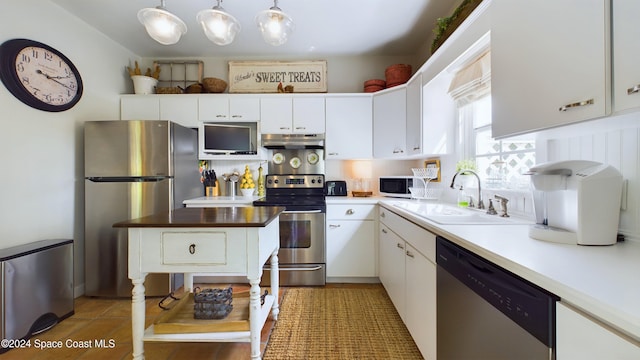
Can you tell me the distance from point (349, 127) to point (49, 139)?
2803 millimetres

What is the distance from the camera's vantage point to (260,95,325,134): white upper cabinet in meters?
2.92

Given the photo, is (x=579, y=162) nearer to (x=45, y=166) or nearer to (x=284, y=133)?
(x=284, y=133)

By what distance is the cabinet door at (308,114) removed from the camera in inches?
115

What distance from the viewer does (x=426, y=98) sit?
2289mm

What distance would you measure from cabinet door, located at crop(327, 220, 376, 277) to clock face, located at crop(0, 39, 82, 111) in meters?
2.71

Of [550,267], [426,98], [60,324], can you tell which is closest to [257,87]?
[426,98]

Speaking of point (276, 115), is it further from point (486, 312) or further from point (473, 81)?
point (486, 312)

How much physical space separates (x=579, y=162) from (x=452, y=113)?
1.48 meters

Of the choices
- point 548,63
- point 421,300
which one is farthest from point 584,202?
point 421,300

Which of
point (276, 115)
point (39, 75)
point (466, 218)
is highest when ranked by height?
point (39, 75)

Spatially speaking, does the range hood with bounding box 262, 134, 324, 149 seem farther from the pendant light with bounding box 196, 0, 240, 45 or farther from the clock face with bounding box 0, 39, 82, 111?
the clock face with bounding box 0, 39, 82, 111

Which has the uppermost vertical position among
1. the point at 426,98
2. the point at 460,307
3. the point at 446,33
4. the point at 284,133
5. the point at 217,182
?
the point at 446,33

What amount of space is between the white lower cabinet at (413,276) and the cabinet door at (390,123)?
2.62 feet

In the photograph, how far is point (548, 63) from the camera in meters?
0.92
